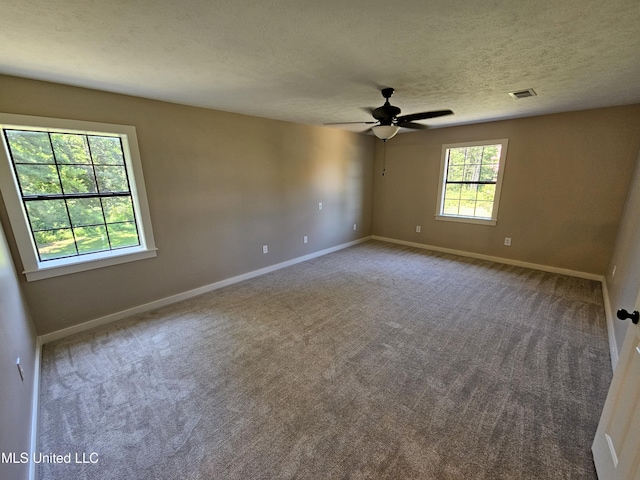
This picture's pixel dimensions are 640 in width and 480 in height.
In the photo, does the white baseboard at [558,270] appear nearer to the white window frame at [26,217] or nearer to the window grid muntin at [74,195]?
the white window frame at [26,217]

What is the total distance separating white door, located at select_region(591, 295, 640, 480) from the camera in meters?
1.10

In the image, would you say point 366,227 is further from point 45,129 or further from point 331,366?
point 45,129

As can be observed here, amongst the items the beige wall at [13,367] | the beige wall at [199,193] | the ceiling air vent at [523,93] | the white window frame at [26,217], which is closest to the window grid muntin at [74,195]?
the white window frame at [26,217]

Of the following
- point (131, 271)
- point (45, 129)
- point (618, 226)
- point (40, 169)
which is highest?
point (45, 129)

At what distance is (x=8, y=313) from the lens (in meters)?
1.74

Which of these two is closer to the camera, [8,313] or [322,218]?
[8,313]

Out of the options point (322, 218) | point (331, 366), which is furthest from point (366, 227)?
point (331, 366)

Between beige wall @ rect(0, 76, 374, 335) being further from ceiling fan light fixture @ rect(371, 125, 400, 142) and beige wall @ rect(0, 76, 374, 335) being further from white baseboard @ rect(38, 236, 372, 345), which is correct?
ceiling fan light fixture @ rect(371, 125, 400, 142)

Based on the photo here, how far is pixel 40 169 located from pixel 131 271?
4.06 ft

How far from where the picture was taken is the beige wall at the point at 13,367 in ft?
3.92

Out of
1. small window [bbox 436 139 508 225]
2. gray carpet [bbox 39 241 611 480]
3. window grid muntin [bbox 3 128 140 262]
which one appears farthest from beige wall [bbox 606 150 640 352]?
window grid muntin [bbox 3 128 140 262]

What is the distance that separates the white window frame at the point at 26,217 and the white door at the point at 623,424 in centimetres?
391

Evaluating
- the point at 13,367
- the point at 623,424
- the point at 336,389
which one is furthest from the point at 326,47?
the point at 13,367

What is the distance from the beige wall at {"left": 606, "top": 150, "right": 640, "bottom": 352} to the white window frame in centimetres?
456
